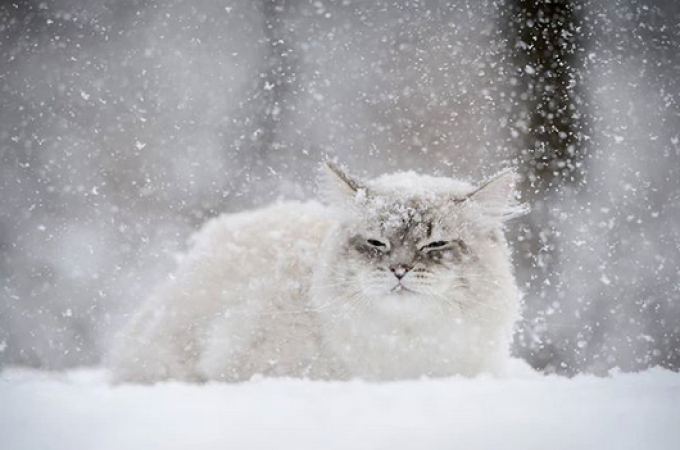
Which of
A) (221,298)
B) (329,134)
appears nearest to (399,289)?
(221,298)

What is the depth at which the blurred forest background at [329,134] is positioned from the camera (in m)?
5.10

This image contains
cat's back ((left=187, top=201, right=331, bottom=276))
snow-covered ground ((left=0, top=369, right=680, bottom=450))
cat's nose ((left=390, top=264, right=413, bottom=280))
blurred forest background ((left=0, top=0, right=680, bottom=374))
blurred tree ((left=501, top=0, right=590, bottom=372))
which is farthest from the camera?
blurred forest background ((left=0, top=0, right=680, bottom=374))

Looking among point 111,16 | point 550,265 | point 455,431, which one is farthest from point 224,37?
point 455,431

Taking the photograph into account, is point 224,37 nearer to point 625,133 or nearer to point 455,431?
point 625,133

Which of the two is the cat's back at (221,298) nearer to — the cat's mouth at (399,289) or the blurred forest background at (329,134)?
the cat's mouth at (399,289)

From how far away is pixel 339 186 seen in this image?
286 cm

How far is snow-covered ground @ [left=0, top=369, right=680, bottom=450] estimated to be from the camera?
1.87 metres

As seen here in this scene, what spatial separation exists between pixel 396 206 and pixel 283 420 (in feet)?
3.77

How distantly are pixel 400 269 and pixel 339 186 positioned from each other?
0.52 m

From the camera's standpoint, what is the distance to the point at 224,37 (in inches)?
264

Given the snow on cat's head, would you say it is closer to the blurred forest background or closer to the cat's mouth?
the cat's mouth

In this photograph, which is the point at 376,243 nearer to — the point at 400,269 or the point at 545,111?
the point at 400,269

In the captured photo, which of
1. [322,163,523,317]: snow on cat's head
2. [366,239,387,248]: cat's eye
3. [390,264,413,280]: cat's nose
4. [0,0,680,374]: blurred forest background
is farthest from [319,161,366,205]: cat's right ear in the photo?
[0,0,680,374]: blurred forest background

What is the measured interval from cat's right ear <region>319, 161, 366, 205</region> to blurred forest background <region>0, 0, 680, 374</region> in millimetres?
2382
